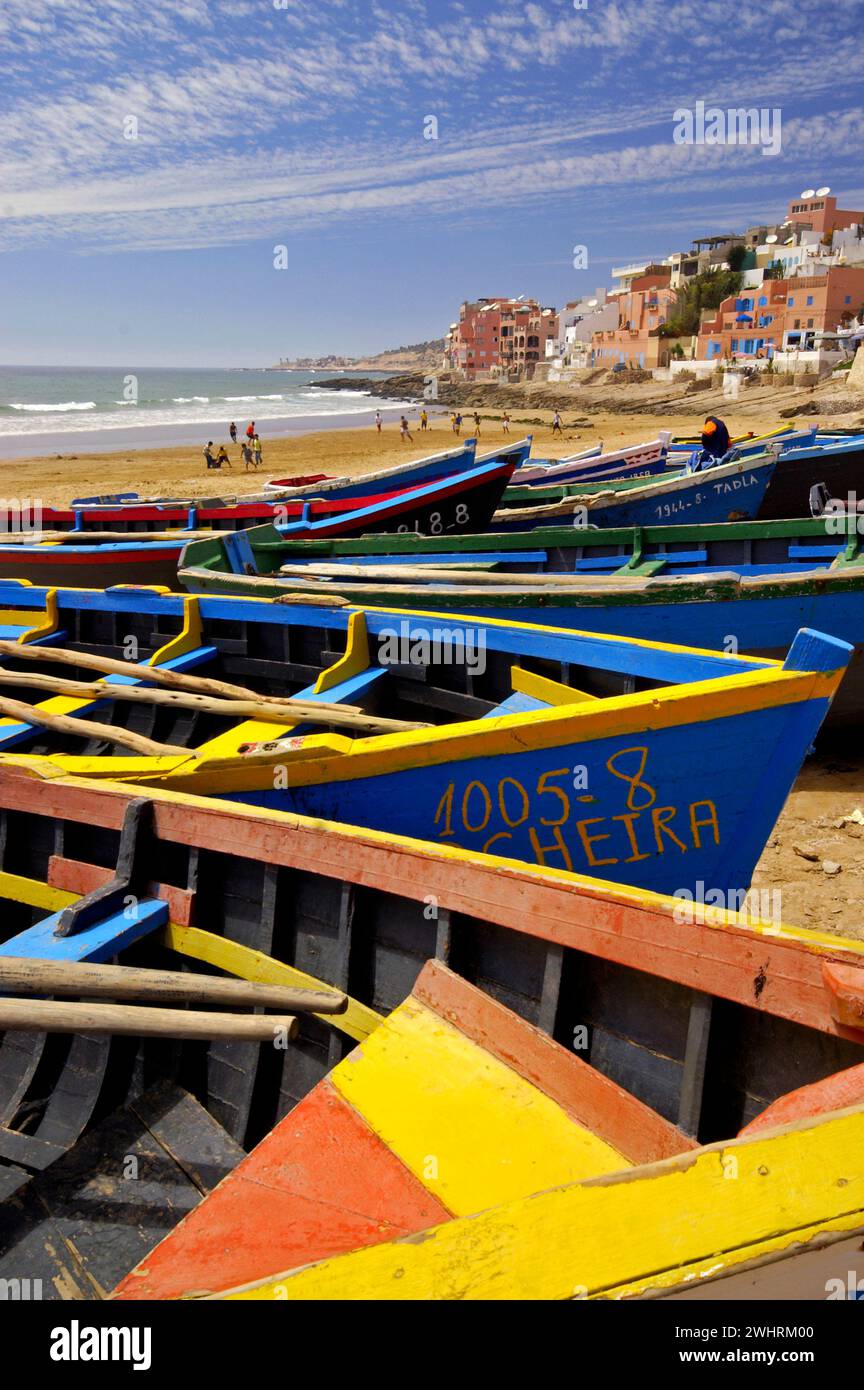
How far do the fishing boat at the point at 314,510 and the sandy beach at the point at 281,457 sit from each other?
13.4 m

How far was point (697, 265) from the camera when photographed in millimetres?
97750

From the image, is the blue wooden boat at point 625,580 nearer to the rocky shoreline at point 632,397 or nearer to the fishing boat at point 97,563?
the fishing boat at point 97,563

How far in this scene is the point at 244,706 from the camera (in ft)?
18.7

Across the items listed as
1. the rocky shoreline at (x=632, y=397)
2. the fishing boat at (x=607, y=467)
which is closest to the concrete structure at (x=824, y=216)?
the rocky shoreline at (x=632, y=397)

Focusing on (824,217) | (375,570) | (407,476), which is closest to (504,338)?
(824,217)

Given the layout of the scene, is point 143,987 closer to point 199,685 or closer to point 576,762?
point 576,762

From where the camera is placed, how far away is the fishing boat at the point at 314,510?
11.3 m

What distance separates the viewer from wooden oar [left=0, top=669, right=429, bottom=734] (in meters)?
5.23

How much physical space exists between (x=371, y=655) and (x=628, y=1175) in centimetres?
520

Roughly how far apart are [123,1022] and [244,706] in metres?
2.87

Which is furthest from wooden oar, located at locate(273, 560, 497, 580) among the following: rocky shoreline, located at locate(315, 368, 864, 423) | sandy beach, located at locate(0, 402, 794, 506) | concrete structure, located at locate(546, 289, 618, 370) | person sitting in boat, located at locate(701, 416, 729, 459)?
concrete structure, located at locate(546, 289, 618, 370)

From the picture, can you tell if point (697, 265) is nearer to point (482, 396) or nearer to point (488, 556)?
point (482, 396)

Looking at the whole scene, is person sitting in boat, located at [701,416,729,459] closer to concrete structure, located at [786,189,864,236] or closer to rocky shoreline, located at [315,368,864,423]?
rocky shoreline, located at [315,368,864,423]
